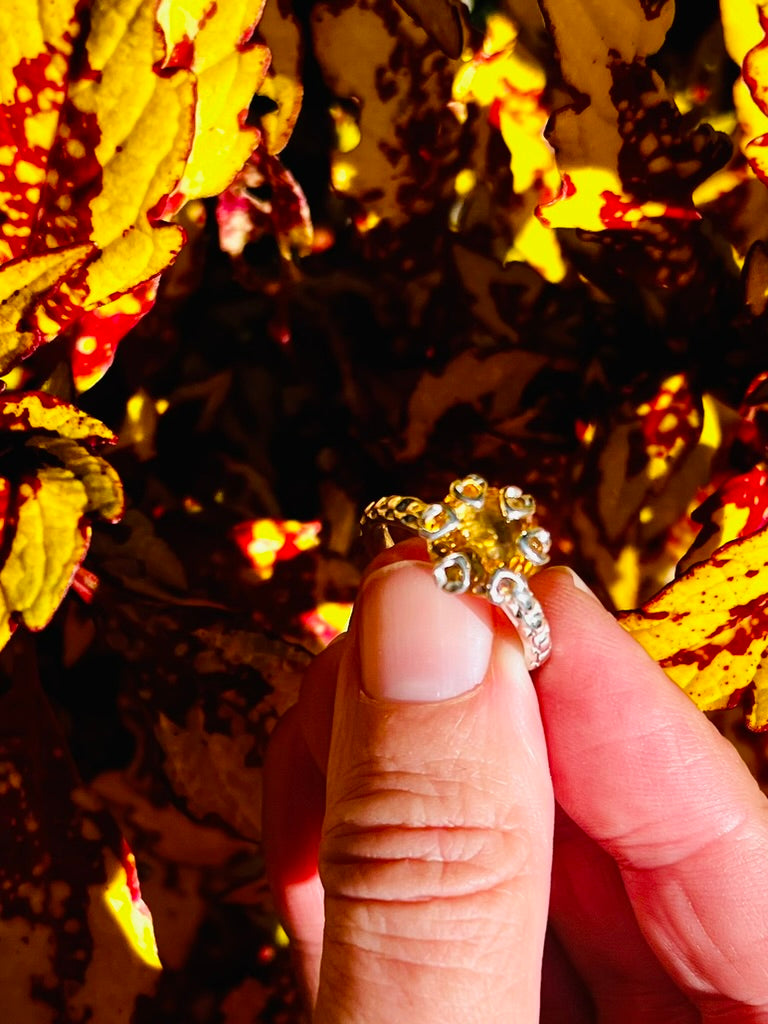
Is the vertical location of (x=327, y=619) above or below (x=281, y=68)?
below

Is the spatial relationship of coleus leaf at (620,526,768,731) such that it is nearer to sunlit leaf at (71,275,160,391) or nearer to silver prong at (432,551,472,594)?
silver prong at (432,551,472,594)

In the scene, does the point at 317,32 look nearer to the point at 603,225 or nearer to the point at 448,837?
the point at 603,225

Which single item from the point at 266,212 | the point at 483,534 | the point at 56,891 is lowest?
the point at 56,891

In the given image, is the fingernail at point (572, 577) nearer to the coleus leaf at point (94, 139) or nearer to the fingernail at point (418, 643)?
the fingernail at point (418, 643)

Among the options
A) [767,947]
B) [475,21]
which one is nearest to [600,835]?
[767,947]

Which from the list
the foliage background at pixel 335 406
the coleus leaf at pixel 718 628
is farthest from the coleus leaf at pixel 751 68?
the coleus leaf at pixel 718 628

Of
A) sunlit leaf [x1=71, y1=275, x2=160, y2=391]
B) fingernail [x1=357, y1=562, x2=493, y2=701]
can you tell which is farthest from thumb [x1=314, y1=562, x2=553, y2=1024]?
sunlit leaf [x1=71, y1=275, x2=160, y2=391]

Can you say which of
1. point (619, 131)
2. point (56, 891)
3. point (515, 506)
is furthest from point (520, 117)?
point (56, 891)

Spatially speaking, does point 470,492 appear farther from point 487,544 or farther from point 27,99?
point 27,99
